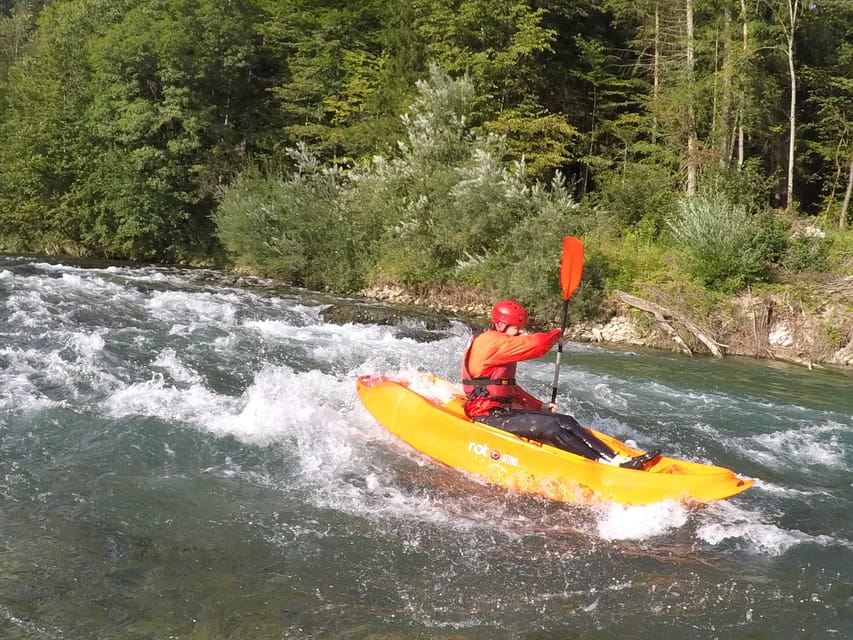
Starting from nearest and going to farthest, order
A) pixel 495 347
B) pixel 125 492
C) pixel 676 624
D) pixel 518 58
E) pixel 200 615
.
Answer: pixel 200 615, pixel 676 624, pixel 125 492, pixel 495 347, pixel 518 58

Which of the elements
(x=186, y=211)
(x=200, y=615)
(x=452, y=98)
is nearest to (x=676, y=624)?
(x=200, y=615)

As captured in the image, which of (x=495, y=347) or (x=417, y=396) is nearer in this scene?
(x=495, y=347)

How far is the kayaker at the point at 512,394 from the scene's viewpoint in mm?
5316

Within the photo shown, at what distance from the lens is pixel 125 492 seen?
189 inches

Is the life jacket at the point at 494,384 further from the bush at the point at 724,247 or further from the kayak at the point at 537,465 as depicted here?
the bush at the point at 724,247

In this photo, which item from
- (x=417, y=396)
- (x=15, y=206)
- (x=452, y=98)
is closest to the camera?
(x=417, y=396)

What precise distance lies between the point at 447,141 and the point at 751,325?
743 centimetres

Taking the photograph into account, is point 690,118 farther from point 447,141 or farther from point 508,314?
point 508,314

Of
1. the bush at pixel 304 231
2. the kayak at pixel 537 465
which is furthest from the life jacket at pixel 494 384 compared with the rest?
the bush at pixel 304 231

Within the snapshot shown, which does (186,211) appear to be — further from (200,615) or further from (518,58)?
(200,615)

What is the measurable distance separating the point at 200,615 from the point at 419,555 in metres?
1.33

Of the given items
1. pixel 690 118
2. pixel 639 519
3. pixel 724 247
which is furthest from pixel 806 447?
pixel 690 118

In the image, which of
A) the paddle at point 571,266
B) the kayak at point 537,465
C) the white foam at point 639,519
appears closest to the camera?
the white foam at point 639,519

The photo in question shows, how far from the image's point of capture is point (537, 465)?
530cm
